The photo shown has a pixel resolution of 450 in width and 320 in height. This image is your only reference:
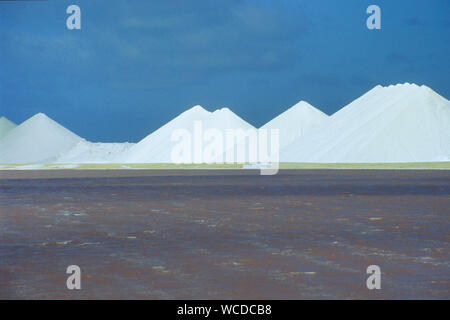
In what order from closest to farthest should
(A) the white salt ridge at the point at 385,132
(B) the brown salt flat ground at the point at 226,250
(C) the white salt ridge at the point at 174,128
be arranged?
(B) the brown salt flat ground at the point at 226,250, (A) the white salt ridge at the point at 385,132, (C) the white salt ridge at the point at 174,128

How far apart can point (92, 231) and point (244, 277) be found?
6.64 m

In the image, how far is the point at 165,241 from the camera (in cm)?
1282

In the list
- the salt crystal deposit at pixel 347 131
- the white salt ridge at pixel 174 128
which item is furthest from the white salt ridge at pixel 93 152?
the salt crystal deposit at pixel 347 131

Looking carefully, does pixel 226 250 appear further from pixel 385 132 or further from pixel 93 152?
pixel 93 152

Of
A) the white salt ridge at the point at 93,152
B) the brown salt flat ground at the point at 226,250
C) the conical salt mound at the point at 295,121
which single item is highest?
the conical salt mound at the point at 295,121

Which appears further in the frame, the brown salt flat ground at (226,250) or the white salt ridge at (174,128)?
the white salt ridge at (174,128)

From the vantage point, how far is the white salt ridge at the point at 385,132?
88.3 metres

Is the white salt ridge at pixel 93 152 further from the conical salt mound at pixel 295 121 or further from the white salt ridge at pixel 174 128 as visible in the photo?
the conical salt mound at pixel 295 121

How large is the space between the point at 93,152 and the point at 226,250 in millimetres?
154190

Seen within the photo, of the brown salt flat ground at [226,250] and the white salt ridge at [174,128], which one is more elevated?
the white salt ridge at [174,128]

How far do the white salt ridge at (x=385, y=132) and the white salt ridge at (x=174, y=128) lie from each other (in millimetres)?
30361
